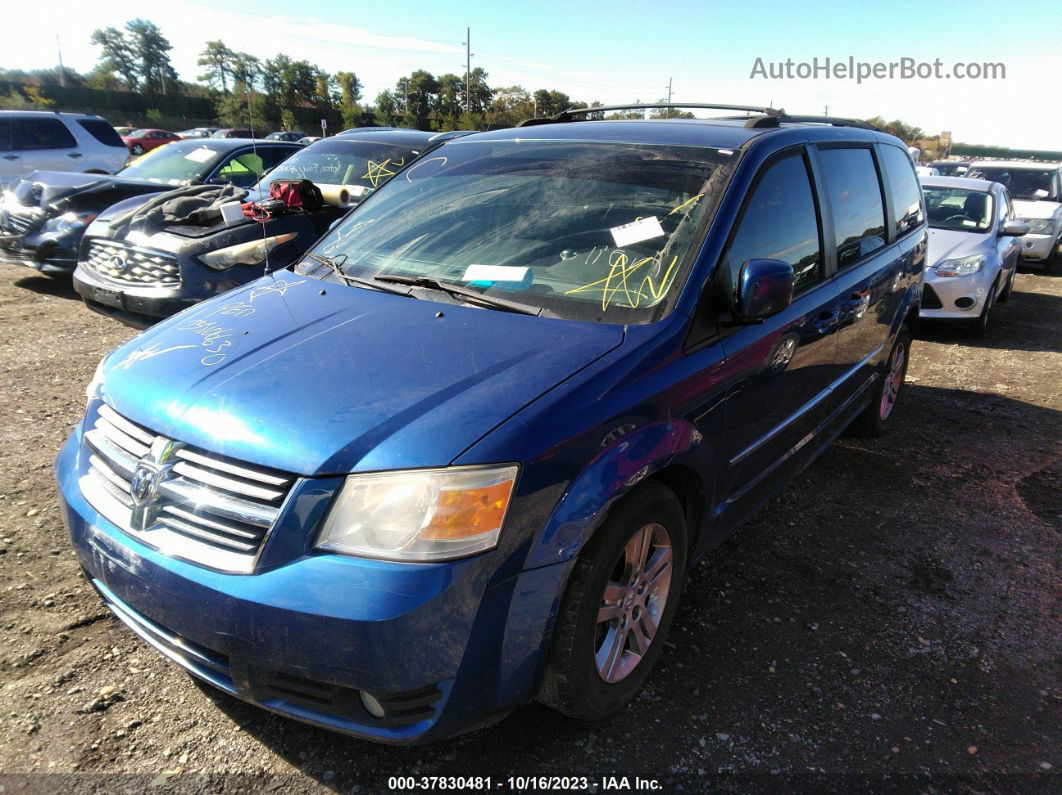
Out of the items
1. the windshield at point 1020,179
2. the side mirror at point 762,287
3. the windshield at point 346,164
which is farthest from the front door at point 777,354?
the windshield at point 1020,179

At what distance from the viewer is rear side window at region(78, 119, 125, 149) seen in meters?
11.9

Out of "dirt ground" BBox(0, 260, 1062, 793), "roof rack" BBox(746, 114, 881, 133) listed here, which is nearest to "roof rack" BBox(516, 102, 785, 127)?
"roof rack" BBox(746, 114, 881, 133)

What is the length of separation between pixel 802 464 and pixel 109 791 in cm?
299

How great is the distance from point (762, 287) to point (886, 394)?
303cm

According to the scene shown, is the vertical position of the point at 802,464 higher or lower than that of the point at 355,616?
lower

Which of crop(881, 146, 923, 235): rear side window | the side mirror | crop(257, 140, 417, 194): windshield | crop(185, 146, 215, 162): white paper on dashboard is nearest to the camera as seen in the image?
the side mirror

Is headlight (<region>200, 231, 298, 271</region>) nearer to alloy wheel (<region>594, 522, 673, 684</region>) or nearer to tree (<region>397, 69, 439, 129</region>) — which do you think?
alloy wheel (<region>594, 522, 673, 684</region>)

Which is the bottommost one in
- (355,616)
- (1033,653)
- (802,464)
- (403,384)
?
(1033,653)

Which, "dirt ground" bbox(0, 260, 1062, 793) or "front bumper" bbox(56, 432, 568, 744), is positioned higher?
"front bumper" bbox(56, 432, 568, 744)

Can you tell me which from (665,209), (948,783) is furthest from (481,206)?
(948,783)

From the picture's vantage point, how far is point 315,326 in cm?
245

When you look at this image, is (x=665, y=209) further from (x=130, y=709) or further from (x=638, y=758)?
(x=130, y=709)

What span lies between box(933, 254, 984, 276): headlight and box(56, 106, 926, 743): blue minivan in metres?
5.13

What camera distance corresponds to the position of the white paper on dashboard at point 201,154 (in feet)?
27.0
